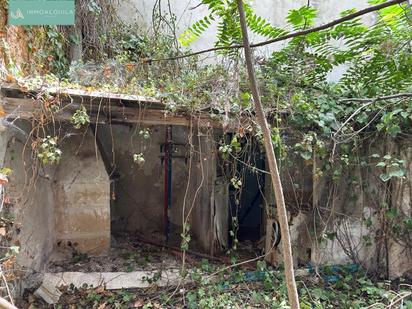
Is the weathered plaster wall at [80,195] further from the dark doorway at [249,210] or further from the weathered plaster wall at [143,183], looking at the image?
the dark doorway at [249,210]

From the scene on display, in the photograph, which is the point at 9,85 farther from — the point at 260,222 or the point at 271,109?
the point at 260,222

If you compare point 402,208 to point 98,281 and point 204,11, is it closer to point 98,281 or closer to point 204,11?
point 98,281

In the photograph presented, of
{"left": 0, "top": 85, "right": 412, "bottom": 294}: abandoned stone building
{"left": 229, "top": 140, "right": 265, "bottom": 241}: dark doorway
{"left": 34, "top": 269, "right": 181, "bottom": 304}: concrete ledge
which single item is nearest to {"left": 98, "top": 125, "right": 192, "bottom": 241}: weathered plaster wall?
{"left": 0, "top": 85, "right": 412, "bottom": 294}: abandoned stone building

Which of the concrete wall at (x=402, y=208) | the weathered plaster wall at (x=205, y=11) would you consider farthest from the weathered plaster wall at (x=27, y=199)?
the concrete wall at (x=402, y=208)

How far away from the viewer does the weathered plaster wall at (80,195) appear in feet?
16.2

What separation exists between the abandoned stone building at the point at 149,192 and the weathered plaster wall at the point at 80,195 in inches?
0.5

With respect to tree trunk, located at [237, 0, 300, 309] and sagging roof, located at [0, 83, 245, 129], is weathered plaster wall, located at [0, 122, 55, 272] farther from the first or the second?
tree trunk, located at [237, 0, 300, 309]

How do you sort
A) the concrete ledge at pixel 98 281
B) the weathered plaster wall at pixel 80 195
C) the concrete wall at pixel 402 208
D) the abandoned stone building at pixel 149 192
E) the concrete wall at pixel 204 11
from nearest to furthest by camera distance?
the abandoned stone building at pixel 149 192 → the concrete ledge at pixel 98 281 → the concrete wall at pixel 402 208 → the weathered plaster wall at pixel 80 195 → the concrete wall at pixel 204 11

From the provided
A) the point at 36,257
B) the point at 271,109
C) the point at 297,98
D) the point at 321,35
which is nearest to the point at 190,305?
the point at 36,257

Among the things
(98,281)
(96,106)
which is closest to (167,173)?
(98,281)

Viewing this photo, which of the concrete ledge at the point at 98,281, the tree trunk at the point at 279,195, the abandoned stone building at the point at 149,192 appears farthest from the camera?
the concrete ledge at the point at 98,281

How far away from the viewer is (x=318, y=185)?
4.95 metres

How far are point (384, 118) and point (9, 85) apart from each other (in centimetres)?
391

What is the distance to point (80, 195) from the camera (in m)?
4.97
